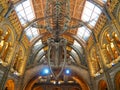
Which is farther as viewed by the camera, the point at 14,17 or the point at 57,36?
the point at 14,17

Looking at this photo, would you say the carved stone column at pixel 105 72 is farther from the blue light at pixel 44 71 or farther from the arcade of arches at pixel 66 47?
the blue light at pixel 44 71

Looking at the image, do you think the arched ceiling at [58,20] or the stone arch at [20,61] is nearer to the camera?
the arched ceiling at [58,20]

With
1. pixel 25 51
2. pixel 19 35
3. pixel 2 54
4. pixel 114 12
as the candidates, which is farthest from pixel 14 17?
pixel 114 12

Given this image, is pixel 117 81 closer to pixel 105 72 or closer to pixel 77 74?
pixel 105 72

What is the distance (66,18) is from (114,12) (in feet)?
27.1

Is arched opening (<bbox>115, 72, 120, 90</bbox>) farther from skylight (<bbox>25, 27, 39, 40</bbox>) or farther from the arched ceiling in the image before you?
skylight (<bbox>25, 27, 39, 40</bbox>)

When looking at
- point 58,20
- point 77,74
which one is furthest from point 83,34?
point 58,20

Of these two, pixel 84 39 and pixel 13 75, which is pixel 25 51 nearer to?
pixel 13 75

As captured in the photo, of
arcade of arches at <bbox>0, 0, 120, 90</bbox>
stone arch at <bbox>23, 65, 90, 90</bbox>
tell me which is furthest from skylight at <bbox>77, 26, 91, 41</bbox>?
stone arch at <bbox>23, 65, 90, 90</bbox>

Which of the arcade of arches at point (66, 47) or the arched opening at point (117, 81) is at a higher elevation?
the arcade of arches at point (66, 47)

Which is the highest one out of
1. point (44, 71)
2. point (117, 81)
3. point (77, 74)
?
point (44, 71)

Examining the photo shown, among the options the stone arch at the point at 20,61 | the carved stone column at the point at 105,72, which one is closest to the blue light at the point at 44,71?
the stone arch at the point at 20,61

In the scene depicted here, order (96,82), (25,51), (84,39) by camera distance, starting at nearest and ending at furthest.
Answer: (96,82), (25,51), (84,39)

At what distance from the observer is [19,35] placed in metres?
19.4
